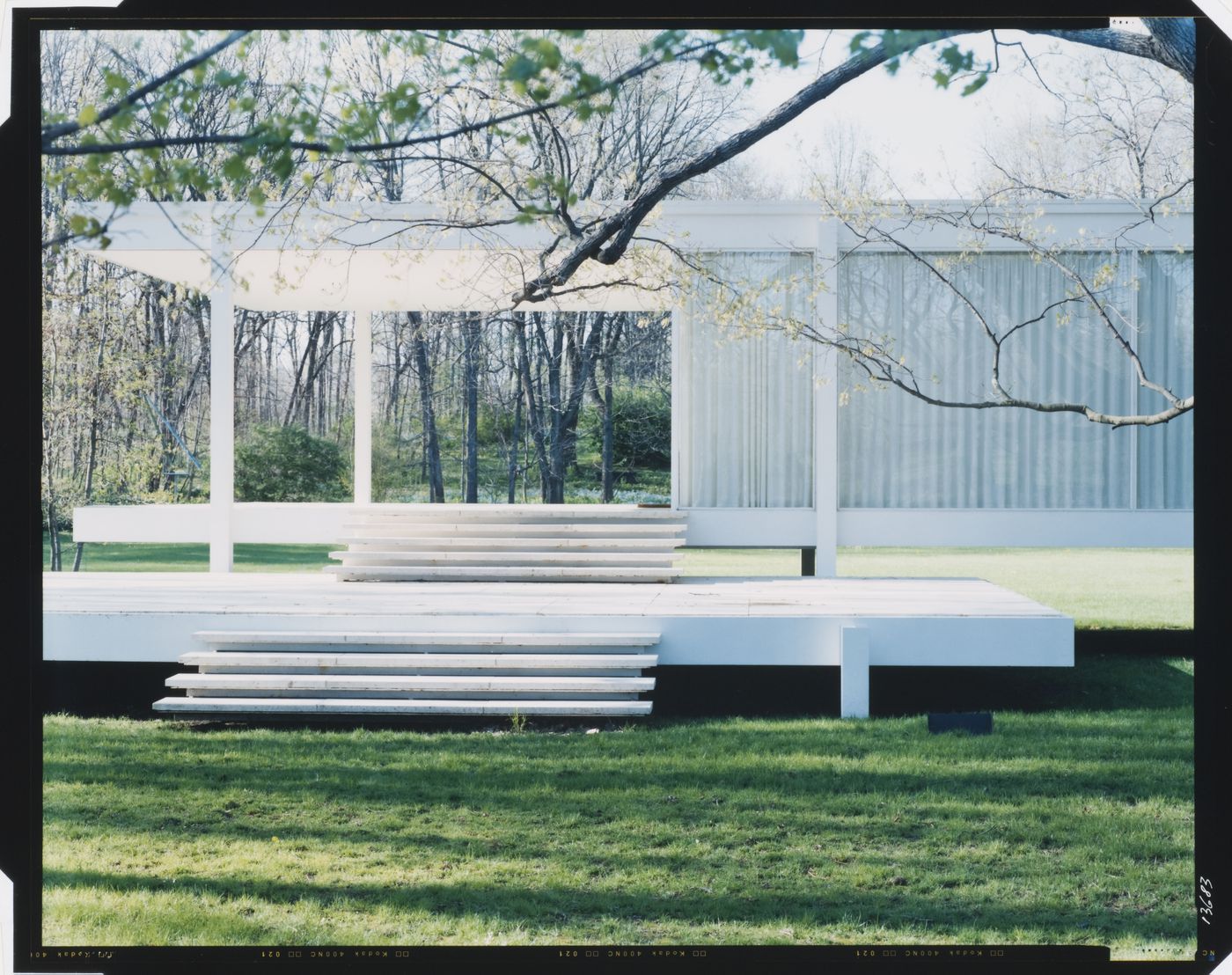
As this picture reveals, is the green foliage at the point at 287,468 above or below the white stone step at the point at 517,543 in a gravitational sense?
above

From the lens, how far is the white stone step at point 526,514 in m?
9.07

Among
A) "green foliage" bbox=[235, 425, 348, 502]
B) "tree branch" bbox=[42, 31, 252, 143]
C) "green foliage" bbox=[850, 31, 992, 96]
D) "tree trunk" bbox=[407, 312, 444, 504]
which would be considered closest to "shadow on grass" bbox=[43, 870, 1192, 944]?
"tree branch" bbox=[42, 31, 252, 143]

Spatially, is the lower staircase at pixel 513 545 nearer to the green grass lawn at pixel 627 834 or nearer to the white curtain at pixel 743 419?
the white curtain at pixel 743 419

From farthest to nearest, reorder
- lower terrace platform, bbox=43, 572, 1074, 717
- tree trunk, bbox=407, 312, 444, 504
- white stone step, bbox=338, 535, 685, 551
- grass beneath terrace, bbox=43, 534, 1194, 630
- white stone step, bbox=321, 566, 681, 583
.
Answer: tree trunk, bbox=407, 312, 444, 504 → grass beneath terrace, bbox=43, 534, 1194, 630 → white stone step, bbox=338, 535, 685, 551 → white stone step, bbox=321, 566, 681, 583 → lower terrace platform, bbox=43, 572, 1074, 717

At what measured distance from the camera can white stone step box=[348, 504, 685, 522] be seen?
29.8 feet

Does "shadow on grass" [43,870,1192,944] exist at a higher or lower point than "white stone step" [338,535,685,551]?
lower

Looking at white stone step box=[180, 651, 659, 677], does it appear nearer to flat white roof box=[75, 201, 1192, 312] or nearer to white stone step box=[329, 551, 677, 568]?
white stone step box=[329, 551, 677, 568]

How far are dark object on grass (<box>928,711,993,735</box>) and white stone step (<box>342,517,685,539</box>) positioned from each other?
9.72 ft

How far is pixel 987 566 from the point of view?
56.2 ft

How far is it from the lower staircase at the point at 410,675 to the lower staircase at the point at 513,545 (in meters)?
1.73

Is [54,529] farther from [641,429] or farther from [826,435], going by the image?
[641,429]

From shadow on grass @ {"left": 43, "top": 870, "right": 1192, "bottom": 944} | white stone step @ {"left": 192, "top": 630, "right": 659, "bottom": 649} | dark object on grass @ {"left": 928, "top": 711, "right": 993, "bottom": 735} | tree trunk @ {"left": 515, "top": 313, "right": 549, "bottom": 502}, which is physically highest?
tree trunk @ {"left": 515, "top": 313, "right": 549, "bottom": 502}

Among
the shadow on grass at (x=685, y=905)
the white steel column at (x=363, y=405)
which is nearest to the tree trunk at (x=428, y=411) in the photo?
the white steel column at (x=363, y=405)

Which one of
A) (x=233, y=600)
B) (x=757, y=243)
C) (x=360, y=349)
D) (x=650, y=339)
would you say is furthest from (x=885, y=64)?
(x=650, y=339)
